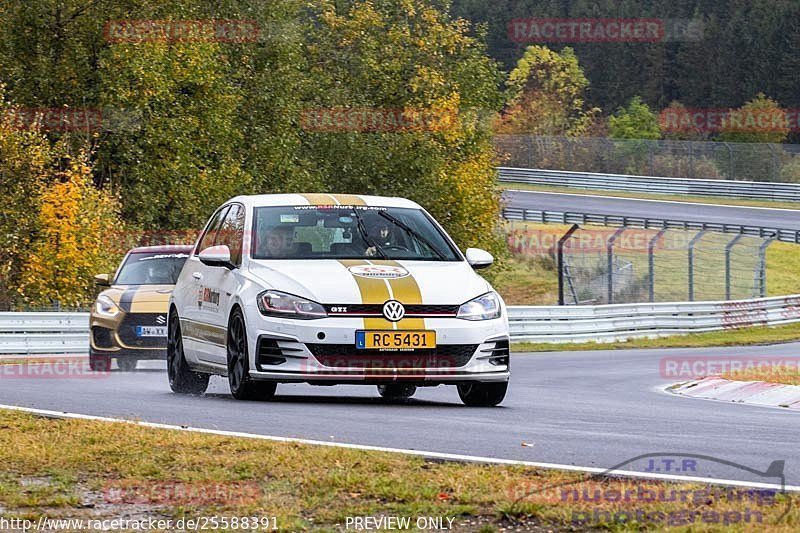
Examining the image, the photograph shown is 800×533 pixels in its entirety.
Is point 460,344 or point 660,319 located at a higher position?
point 460,344

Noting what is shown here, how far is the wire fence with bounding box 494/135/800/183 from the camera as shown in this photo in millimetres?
71062

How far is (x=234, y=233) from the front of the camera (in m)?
12.3

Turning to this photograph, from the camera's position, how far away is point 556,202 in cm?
6869

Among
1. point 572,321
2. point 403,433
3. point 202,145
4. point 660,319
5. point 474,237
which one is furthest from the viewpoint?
point 474,237

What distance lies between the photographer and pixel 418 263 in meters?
11.6

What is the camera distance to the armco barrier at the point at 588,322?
22928 millimetres

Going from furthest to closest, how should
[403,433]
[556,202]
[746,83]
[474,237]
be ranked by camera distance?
[746,83], [556,202], [474,237], [403,433]

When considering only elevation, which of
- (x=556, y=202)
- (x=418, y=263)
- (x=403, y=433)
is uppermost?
(x=418, y=263)

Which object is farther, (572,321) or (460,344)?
(572,321)

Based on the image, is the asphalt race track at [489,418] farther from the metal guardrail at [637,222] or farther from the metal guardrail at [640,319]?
the metal guardrail at [637,222]

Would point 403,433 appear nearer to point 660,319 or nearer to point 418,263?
point 418,263

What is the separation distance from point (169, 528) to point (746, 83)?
355 ft

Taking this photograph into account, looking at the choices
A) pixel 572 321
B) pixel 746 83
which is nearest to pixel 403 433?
pixel 572 321

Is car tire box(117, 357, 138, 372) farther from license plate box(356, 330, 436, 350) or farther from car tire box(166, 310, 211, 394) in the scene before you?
license plate box(356, 330, 436, 350)
